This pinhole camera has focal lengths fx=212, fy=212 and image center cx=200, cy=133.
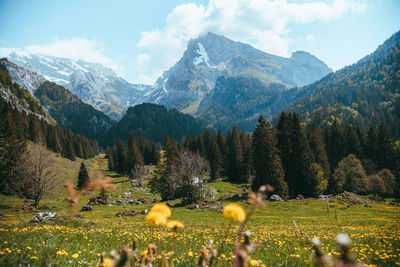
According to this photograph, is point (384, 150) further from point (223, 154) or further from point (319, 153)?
point (223, 154)

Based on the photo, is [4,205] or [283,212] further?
[4,205]

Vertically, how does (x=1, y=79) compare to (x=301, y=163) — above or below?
above

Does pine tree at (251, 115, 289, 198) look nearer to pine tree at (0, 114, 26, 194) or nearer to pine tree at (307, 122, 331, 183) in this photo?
pine tree at (307, 122, 331, 183)

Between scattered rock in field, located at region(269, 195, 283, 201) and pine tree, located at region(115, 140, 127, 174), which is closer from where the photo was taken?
scattered rock in field, located at region(269, 195, 283, 201)

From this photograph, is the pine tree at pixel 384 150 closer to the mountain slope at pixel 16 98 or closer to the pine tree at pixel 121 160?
the pine tree at pixel 121 160

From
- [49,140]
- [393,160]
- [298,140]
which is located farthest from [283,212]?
[49,140]

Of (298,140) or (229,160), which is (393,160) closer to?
(298,140)

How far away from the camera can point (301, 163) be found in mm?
41719

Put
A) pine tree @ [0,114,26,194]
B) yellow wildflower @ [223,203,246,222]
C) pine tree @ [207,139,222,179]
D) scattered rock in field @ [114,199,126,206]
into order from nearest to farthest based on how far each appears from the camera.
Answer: yellow wildflower @ [223,203,246,222], pine tree @ [0,114,26,194], scattered rock in field @ [114,199,126,206], pine tree @ [207,139,222,179]

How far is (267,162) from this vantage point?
38.3 meters

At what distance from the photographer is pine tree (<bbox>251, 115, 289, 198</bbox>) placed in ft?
123

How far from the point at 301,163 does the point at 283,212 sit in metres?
17.0

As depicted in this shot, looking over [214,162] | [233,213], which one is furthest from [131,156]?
[233,213]

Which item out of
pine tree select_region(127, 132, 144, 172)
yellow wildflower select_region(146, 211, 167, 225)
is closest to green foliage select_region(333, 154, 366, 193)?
yellow wildflower select_region(146, 211, 167, 225)
